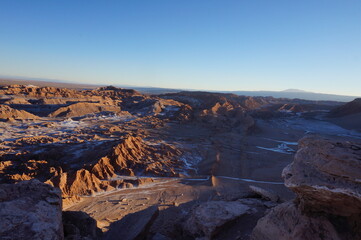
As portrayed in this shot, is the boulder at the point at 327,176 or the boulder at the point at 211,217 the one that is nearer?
the boulder at the point at 327,176

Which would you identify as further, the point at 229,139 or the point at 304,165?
the point at 229,139

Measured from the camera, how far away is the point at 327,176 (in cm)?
266

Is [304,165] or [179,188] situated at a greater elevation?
[304,165]

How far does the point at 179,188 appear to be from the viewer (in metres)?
8.12

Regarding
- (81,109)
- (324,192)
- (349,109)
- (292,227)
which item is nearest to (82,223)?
(292,227)

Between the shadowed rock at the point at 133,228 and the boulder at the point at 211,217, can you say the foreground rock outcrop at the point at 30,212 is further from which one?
the boulder at the point at 211,217

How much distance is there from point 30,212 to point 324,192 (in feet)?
11.0

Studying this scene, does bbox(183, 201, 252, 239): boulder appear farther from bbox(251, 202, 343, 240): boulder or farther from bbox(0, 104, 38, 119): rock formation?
bbox(0, 104, 38, 119): rock formation

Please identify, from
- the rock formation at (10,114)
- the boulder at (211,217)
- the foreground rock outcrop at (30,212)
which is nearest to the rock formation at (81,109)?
the rock formation at (10,114)

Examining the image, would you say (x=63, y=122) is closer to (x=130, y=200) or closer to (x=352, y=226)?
(x=130, y=200)

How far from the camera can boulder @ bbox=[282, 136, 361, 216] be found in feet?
8.21

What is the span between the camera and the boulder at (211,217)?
4.19 meters

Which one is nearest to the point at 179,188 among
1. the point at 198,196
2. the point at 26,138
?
the point at 198,196

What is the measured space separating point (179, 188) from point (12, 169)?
579cm
